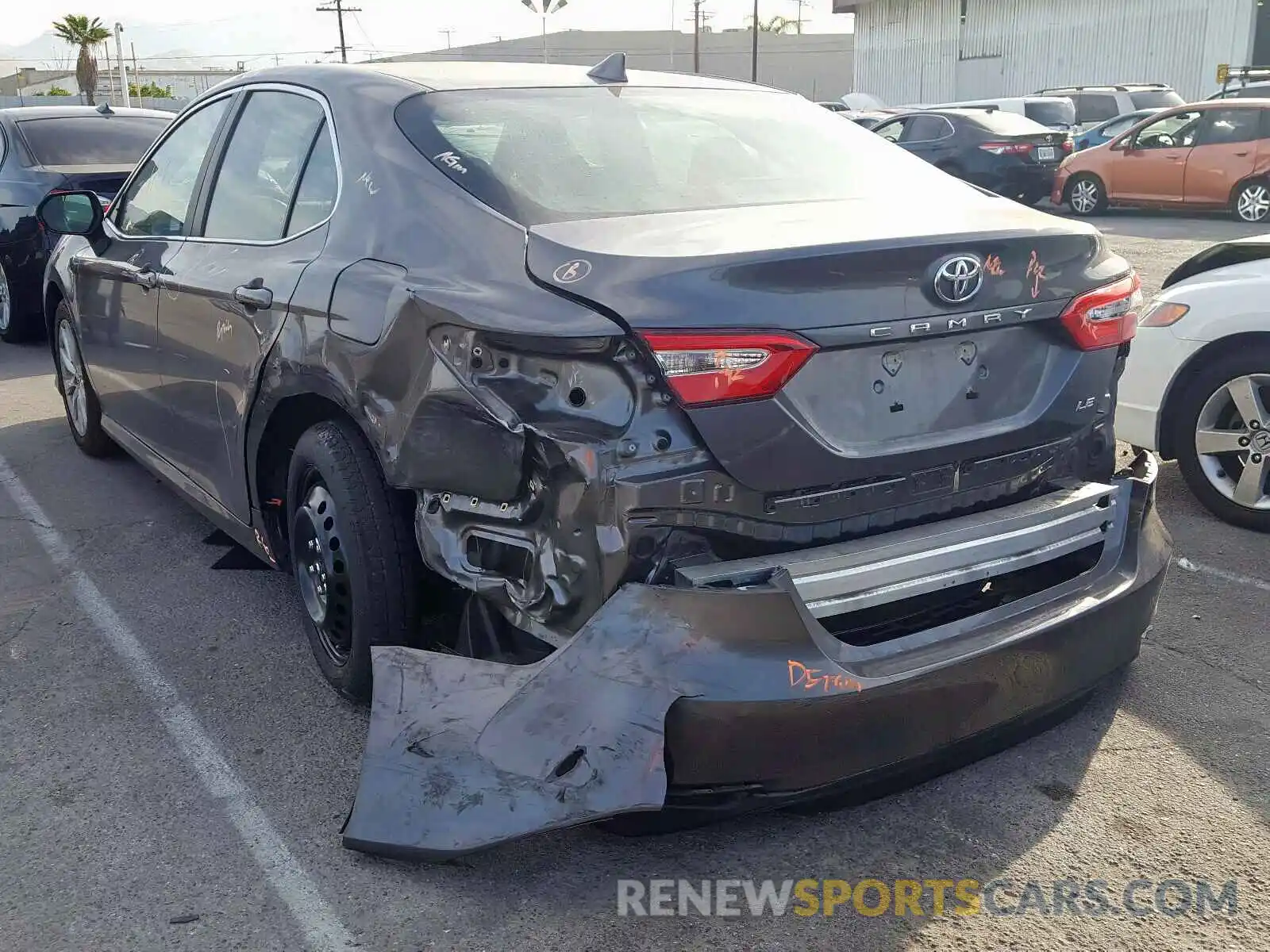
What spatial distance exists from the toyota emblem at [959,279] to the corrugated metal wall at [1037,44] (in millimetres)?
33382

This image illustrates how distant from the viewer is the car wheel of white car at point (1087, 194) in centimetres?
1755

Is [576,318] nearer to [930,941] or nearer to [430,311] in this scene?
[430,311]

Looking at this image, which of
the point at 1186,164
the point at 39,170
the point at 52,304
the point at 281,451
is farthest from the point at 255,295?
the point at 1186,164

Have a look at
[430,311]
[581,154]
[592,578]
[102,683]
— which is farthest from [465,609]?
[102,683]

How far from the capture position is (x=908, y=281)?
2.71 meters

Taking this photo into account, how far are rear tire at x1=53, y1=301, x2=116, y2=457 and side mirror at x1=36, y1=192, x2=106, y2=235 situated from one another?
699 millimetres

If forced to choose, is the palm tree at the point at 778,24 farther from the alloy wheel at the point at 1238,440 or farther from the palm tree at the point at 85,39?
the alloy wheel at the point at 1238,440

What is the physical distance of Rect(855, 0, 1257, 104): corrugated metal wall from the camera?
32094 millimetres

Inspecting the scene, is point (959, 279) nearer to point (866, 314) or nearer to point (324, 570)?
point (866, 314)

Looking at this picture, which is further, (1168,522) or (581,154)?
(1168,522)

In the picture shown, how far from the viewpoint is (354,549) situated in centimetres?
322

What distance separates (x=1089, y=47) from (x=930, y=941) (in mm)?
37279

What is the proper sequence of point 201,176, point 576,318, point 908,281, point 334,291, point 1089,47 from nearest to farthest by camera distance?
point 576,318 → point 908,281 → point 334,291 → point 201,176 → point 1089,47

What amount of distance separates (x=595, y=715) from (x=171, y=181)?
10.3ft
